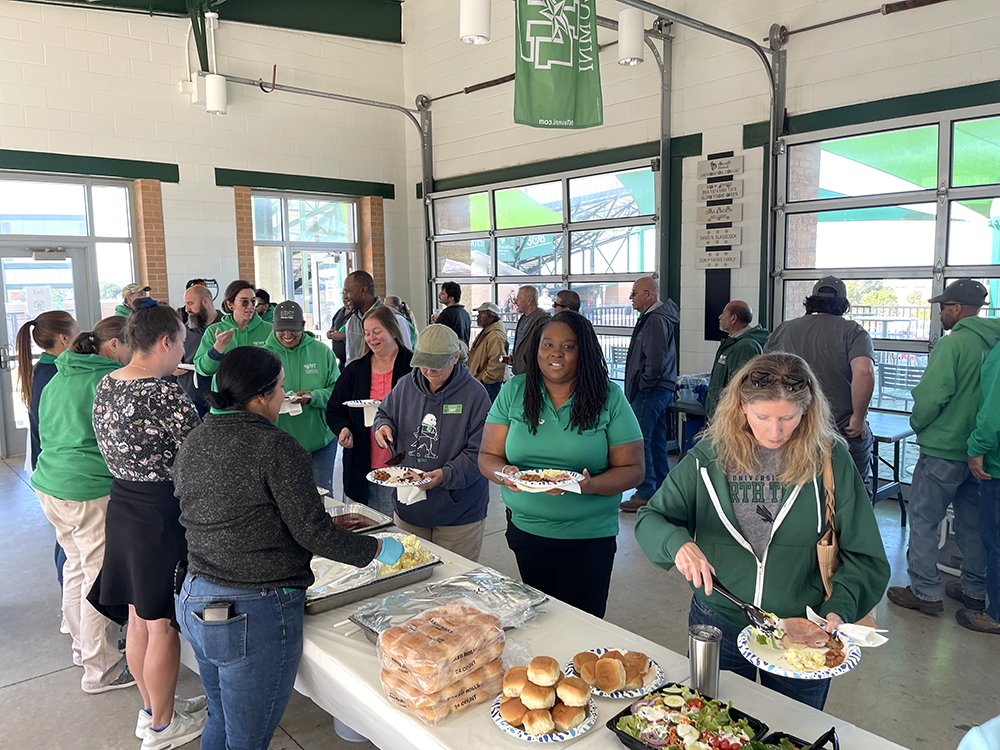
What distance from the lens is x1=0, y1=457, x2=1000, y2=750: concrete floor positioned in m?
2.90

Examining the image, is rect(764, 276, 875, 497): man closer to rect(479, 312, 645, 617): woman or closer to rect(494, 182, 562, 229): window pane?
rect(479, 312, 645, 617): woman

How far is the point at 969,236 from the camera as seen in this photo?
519 cm

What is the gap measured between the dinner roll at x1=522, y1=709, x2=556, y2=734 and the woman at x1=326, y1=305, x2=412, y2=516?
2072mm

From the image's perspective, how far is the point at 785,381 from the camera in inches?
71.3

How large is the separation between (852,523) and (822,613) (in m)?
0.24

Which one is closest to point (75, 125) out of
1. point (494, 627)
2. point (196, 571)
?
point (196, 571)

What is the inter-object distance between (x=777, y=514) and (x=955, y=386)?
246 centimetres

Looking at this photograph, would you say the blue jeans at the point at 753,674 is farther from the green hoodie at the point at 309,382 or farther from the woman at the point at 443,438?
the green hoodie at the point at 309,382

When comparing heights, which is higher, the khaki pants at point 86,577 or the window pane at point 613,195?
the window pane at point 613,195

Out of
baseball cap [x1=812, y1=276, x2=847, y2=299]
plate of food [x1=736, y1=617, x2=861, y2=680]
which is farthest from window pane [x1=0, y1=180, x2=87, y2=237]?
plate of food [x1=736, y1=617, x2=861, y2=680]

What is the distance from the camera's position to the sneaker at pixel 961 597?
3811 millimetres

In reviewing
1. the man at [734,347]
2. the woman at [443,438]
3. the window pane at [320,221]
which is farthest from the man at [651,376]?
the window pane at [320,221]

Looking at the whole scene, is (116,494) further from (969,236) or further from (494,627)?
(969,236)

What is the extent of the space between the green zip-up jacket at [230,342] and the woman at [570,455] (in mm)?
2555
